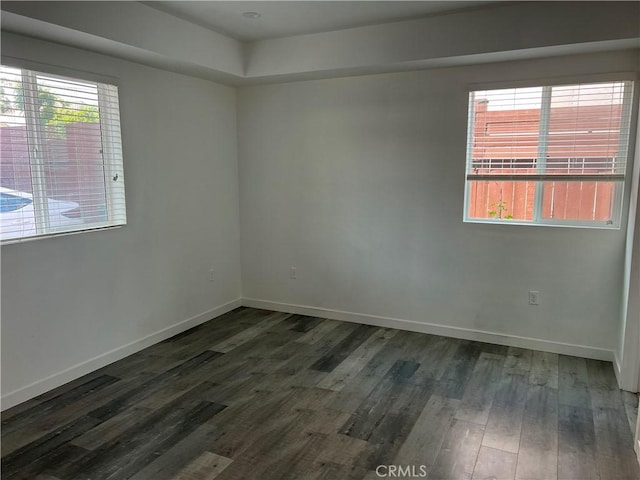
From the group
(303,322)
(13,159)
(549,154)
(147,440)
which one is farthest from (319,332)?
(13,159)

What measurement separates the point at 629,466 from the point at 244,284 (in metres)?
3.71

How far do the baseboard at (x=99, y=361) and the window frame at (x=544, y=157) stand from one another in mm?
2694

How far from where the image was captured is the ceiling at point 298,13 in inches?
122

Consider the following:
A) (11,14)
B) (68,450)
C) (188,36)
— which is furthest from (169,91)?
(68,450)

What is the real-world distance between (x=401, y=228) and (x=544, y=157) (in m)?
1.30

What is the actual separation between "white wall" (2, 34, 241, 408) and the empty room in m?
0.02

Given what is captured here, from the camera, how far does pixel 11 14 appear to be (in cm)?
239

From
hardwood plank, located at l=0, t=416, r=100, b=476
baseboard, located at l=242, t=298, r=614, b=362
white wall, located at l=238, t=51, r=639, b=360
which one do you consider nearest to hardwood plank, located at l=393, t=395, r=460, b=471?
baseboard, located at l=242, t=298, r=614, b=362

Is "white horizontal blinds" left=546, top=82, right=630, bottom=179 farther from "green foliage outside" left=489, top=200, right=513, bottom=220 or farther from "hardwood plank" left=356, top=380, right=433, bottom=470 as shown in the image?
"hardwood plank" left=356, top=380, right=433, bottom=470

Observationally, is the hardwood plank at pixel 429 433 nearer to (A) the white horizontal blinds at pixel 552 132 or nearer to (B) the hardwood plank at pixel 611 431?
(B) the hardwood plank at pixel 611 431

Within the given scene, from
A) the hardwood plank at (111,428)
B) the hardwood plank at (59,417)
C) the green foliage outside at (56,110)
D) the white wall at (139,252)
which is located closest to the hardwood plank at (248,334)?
the white wall at (139,252)

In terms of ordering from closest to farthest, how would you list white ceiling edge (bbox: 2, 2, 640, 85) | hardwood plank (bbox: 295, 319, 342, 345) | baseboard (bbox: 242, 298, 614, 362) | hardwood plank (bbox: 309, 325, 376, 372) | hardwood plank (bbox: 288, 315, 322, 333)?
white ceiling edge (bbox: 2, 2, 640, 85) < hardwood plank (bbox: 309, 325, 376, 372) < baseboard (bbox: 242, 298, 614, 362) < hardwood plank (bbox: 295, 319, 342, 345) < hardwood plank (bbox: 288, 315, 322, 333)

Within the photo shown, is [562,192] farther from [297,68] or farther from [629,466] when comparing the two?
[297,68]

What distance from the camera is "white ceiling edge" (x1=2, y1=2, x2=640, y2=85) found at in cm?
289
